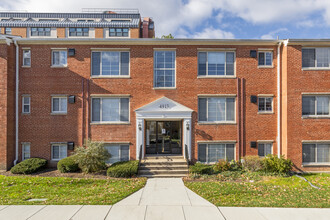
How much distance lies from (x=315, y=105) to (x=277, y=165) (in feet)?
15.5

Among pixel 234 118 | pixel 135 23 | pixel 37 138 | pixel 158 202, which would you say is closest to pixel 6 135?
pixel 37 138

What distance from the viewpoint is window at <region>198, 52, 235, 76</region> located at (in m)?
12.1

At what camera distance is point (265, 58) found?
1213 centimetres

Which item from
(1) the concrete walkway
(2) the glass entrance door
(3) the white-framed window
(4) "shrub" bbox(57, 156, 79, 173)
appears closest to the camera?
(1) the concrete walkway

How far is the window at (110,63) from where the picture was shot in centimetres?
1205

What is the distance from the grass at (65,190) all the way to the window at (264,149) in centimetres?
768

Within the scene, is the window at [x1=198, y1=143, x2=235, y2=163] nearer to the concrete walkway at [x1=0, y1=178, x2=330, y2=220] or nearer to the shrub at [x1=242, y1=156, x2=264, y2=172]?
the shrub at [x1=242, y1=156, x2=264, y2=172]

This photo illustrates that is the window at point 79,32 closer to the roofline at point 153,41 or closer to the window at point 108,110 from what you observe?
the roofline at point 153,41

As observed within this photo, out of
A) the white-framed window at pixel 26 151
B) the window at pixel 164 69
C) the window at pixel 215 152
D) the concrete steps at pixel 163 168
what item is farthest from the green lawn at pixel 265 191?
the white-framed window at pixel 26 151

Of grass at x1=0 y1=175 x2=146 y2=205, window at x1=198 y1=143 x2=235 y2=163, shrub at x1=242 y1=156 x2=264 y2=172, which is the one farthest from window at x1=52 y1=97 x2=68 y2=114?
shrub at x1=242 y1=156 x2=264 y2=172

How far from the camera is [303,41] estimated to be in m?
11.3

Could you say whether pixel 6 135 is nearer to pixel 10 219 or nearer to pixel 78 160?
pixel 78 160

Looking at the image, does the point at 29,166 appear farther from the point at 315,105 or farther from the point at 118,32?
the point at 118,32

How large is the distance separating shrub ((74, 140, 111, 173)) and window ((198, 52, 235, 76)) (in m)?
7.83
